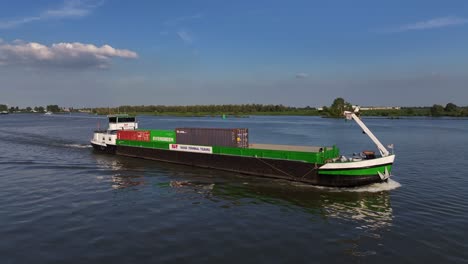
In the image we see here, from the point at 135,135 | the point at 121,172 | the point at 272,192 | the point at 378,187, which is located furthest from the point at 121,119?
the point at 378,187

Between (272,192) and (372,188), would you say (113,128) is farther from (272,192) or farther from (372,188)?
(372,188)

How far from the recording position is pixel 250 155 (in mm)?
35875

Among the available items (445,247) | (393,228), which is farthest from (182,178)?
(445,247)

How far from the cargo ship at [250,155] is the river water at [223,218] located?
1234 millimetres

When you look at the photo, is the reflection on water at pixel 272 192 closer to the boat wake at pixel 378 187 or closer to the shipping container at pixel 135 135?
the boat wake at pixel 378 187

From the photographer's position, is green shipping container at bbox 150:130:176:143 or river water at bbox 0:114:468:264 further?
green shipping container at bbox 150:130:176:143

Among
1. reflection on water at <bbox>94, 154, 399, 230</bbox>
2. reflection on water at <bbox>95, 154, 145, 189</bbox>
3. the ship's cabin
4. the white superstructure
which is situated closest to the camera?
reflection on water at <bbox>94, 154, 399, 230</bbox>

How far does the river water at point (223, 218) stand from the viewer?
17438 millimetres

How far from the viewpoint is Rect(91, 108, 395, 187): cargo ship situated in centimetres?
2988

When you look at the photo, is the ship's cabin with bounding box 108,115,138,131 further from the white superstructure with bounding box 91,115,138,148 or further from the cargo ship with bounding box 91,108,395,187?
the cargo ship with bounding box 91,108,395,187

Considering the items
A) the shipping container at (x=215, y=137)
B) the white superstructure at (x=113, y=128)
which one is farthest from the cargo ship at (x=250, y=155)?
the white superstructure at (x=113, y=128)

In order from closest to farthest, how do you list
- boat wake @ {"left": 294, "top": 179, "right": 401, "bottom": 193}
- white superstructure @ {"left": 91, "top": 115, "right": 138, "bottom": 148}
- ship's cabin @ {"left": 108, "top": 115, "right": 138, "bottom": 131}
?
boat wake @ {"left": 294, "top": 179, "right": 401, "bottom": 193} → white superstructure @ {"left": 91, "top": 115, "right": 138, "bottom": 148} → ship's cabin @ {"left": 108, "top": 115, "right": 138, "bottom": 131}

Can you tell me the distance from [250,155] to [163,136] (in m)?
15.0

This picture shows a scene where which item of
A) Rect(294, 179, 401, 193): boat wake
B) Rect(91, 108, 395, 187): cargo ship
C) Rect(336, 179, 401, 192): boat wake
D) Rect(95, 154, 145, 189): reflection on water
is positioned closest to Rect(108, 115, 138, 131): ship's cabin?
Rect(91, 108, 395, 187): cargo ship
